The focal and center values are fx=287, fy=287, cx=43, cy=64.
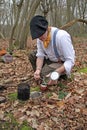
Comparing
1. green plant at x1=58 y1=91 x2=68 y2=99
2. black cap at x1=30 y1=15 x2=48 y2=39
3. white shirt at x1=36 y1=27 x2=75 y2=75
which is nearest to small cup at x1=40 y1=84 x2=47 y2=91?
green plant at x1=58 y1=91 x2=68 y2=99

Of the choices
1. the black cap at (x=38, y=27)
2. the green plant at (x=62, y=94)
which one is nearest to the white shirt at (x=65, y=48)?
the black cap at (x=38, y=27)

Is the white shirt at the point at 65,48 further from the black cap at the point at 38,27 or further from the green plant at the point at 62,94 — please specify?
the green plant at the point at 62,94

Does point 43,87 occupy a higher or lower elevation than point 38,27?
lower

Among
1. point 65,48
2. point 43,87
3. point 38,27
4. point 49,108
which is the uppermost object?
point 38,27

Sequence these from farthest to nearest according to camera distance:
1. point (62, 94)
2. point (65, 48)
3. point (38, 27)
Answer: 1. point (62, 94)
2. point (65, 48)
3. point (38, 27)

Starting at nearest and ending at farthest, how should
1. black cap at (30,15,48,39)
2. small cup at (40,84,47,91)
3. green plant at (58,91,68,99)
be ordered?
black cap at (30,15,48,39), green plant at (58,91,68,99), small cup at (40,84,47,91)

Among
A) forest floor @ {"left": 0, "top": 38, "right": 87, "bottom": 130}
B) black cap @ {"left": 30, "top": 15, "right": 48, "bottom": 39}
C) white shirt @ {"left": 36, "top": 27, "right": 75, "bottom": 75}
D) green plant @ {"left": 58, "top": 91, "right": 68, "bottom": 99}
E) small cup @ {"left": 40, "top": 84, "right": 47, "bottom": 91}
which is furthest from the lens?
small cup @ {"left": 40, "top": 84, "right": 47, "bottom": 91}

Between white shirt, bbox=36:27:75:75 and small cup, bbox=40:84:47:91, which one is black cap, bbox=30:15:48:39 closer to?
white shirt, bbox=36:27:75:75

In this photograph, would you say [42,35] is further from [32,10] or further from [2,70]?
[32,10]

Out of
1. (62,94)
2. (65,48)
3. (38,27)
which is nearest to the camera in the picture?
(38,27)

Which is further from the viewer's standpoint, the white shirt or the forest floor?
the white shirt

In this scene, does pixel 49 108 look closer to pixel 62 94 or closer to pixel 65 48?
pixel 62 94

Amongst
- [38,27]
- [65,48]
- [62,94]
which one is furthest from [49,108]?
[38,27]

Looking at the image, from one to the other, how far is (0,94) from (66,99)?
1254 millimetres
